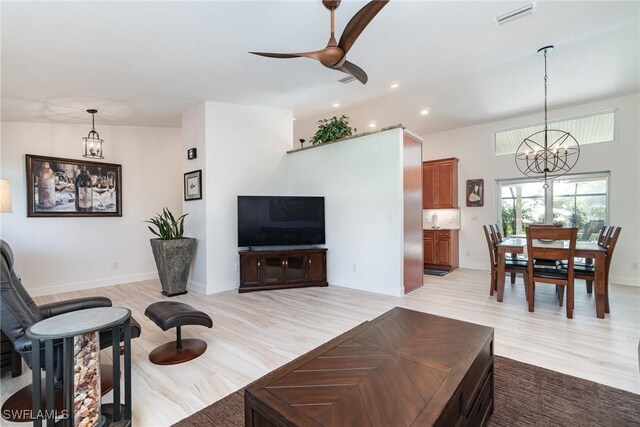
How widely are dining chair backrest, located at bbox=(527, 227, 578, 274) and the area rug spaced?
1693 mm

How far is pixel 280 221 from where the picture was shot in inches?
194

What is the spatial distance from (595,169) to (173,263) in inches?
292

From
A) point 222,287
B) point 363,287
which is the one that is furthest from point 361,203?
point 222,287

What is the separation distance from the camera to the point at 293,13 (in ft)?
8.75

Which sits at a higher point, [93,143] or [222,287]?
[93,143]

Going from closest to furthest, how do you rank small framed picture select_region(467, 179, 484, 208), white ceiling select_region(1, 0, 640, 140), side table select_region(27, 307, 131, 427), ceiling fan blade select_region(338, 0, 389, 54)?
side table select_region(27, 307, 131, 427)
ceiling fan blade select_region(338, 0, 389, 54)
white ceiling select_region(1, 0, 640, 140)
small framed picture select_region(467, 179, 484, 208)

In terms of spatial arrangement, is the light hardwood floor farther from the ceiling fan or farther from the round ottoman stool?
the ceiling fan

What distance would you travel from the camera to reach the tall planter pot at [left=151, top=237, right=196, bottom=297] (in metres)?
4.53

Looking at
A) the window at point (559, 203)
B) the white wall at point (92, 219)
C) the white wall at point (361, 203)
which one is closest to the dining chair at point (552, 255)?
the white wall at point (361, 203)

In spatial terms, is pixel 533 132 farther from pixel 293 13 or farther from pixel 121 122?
pixel 121 122

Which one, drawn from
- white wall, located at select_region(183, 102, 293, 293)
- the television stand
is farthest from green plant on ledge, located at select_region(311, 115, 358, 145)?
the television stand

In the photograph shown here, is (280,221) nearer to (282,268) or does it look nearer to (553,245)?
(282,268)

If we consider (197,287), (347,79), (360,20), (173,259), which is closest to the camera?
(360,20)

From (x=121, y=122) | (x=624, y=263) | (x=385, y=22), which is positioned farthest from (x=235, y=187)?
(x=624, y=263)
